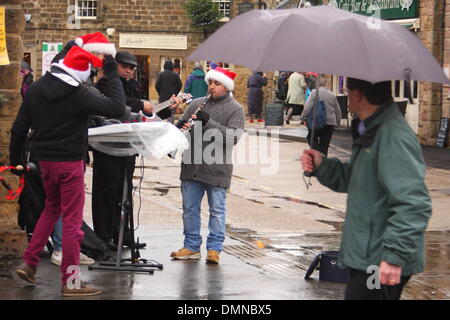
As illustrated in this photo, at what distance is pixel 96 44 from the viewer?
836cm

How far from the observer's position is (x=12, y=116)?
29.8 feet

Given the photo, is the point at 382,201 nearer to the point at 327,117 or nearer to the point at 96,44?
the point at 96,44

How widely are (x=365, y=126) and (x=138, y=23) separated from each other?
1464 inches

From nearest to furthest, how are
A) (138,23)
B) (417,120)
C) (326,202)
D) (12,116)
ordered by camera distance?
(12,116), (326,202), (417,120), (138,23)

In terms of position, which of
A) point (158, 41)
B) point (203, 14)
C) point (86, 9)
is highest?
point (86, 9)

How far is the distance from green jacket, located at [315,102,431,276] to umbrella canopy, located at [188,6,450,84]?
25cm

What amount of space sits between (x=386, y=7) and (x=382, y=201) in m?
23.1

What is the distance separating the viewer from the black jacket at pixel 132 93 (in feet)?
30.7

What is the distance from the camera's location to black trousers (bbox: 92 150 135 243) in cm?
934

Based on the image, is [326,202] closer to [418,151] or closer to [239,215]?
[239,215]

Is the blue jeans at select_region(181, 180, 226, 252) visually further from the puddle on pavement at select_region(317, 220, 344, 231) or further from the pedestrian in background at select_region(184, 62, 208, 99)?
the pedestrian in background at select_region(184, 62, 208, 99)

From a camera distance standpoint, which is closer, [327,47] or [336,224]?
[327,47]

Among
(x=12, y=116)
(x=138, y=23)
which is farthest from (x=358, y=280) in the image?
(x=138, y=23)

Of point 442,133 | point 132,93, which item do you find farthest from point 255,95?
point 132,93
